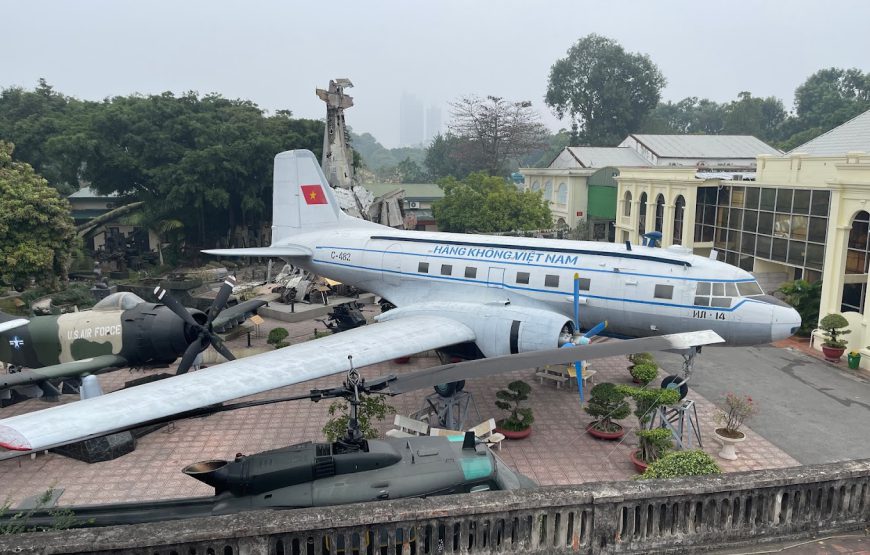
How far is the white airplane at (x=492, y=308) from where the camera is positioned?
12.8 metres

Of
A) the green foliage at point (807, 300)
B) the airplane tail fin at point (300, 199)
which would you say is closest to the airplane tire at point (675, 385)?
the green foliage at point (807, 300)

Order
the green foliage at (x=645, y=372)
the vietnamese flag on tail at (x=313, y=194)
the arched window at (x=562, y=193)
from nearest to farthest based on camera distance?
the green foliage at (x=645, y=372) → the vietnamese flag on tail at (x=313, y=194) → the arched window at (x=562, y=193)

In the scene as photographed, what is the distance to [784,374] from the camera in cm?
2322

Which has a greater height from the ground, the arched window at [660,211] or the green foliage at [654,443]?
the arched window at [660,211]

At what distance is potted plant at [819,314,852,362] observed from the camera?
960 inches

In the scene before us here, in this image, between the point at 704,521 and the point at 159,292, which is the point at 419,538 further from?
the point at 159,292

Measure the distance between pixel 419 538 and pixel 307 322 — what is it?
2512 cm

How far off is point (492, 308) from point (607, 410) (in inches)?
185

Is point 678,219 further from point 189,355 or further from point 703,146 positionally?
point 189,355

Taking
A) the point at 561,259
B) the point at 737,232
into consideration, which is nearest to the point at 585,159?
the point at 737,232

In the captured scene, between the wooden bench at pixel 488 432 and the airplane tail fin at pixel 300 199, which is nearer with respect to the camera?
the wooden bench at pixel 488 432

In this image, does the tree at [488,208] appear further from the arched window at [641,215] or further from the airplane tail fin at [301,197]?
the airplane tail fin at [301,197]

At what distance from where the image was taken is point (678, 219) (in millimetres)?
38125

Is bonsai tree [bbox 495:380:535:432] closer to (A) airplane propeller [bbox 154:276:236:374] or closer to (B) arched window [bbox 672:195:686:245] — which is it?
(A) airplane propeller [bbox 154:276:236:374]
